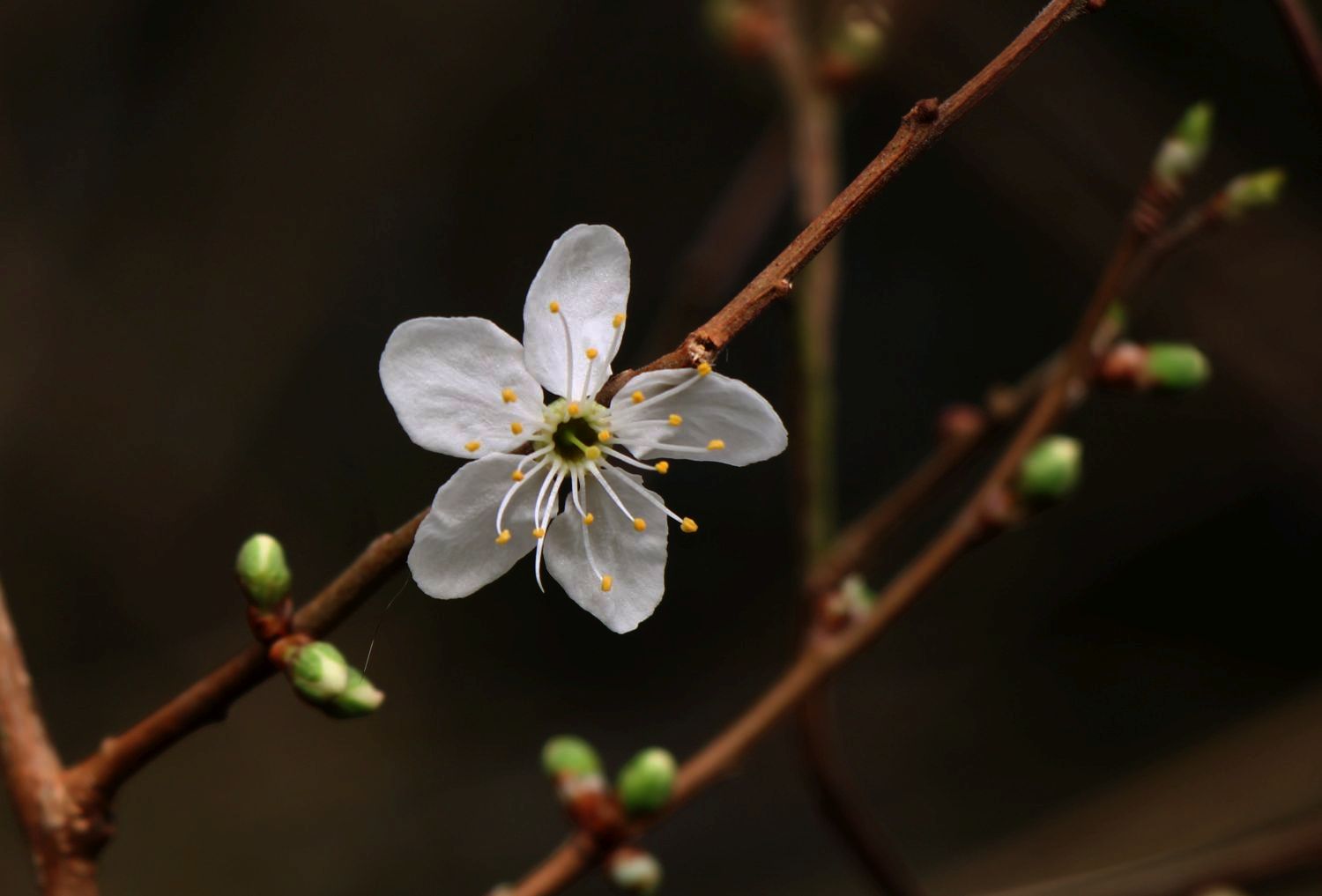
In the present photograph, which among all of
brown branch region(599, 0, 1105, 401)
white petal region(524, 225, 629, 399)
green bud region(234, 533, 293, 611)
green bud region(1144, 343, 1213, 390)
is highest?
green bud region(1144, 343, 1213, 390)

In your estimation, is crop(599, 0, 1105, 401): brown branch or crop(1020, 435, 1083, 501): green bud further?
crop(1020, 435, 1083, 501): green bud

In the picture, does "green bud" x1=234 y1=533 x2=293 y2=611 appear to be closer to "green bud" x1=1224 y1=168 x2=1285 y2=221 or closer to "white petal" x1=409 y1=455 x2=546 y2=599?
"white petal" x1=409 y1=455 x2=546 y2=599

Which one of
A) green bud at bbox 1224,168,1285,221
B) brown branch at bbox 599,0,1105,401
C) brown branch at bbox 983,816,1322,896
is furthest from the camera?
brown branch at bbox 983,816,1322,896

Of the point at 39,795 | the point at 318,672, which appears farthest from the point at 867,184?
the point at 39,795

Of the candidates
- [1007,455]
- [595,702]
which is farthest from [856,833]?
[595,702]

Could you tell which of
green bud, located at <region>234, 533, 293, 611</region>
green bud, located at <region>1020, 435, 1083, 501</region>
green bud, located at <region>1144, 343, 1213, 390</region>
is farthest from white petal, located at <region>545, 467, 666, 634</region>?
green bud, located at <region>1144, 343, 1213, 390</region>

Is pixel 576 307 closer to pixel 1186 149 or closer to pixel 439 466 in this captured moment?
pixel 1186 149
